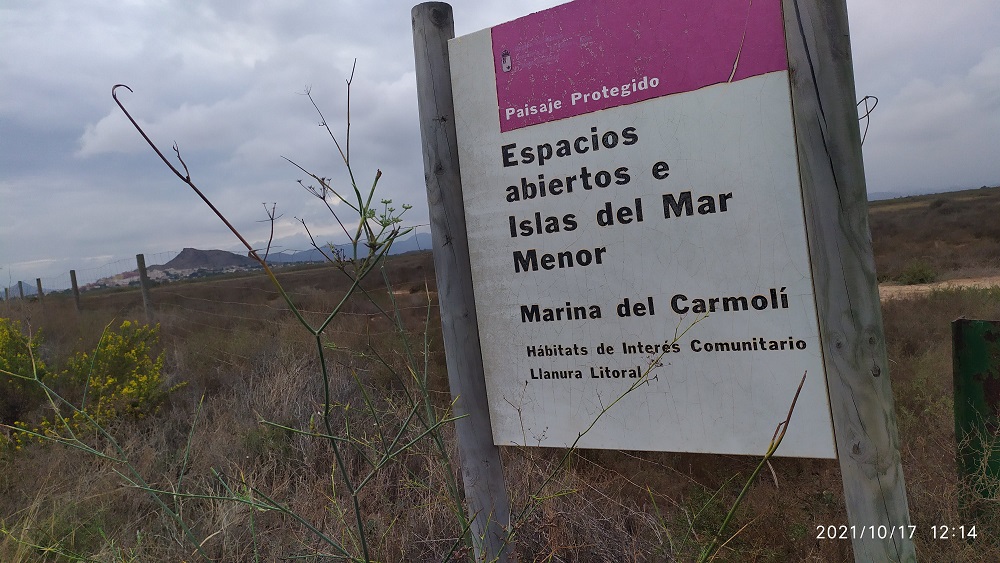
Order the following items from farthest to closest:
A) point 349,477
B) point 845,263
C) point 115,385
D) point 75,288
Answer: point 75,288 < point 115,385 < point 349,477 < point 845,263

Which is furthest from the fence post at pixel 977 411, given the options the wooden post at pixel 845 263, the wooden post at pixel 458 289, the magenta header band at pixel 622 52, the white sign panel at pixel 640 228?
the wooden post at pixel 458 289

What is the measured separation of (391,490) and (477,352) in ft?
5.08

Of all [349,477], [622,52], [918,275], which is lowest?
[918,275]

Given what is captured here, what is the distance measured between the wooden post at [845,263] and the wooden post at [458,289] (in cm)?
129

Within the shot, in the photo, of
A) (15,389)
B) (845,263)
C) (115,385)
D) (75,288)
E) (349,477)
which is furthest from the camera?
(75,288)

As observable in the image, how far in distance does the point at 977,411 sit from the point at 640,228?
1598 millimetres

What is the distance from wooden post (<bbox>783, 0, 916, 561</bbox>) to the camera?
1865mm

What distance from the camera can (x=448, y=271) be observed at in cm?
256

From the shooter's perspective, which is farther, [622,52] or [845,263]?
[622,52]

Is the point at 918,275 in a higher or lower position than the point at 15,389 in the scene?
lower

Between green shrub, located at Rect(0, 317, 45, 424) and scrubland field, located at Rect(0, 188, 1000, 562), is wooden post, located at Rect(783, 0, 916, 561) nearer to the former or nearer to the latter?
scrubland field, located at Rect(0, 188, 1000, 562)

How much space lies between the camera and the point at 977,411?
7.99 ft

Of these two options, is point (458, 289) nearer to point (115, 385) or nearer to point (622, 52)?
point (622, 52)
